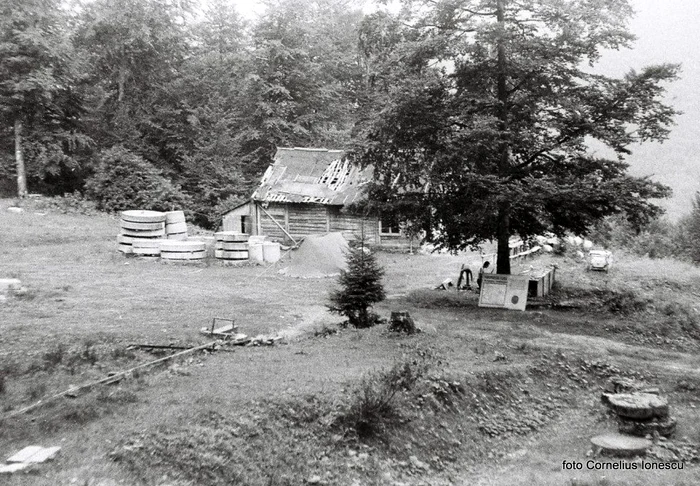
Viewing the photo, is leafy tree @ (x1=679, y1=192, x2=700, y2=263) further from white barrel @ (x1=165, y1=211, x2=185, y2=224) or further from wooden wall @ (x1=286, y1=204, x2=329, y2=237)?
white barrel @ (x1=165, y1=211, x2=185, y2=224)

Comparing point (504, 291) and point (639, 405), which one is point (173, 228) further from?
point (639, 405)

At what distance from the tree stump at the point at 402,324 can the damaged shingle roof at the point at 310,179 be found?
1775 centimetres

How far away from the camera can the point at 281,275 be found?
21.4 meters

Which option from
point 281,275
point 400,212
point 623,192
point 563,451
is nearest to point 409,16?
point 400,212

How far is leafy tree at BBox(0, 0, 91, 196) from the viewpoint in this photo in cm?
3200

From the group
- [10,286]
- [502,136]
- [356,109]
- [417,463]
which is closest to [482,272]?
[502,136]

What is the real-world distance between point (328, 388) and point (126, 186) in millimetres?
29619

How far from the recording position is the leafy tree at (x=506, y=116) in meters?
14.9

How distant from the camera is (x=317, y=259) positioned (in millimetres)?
22062

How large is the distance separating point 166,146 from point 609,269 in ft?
96.4

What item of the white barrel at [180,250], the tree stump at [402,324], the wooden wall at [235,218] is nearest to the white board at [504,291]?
the tree stump at [402,324]

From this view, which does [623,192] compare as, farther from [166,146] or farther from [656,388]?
[166,146]

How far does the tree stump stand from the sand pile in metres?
8.82

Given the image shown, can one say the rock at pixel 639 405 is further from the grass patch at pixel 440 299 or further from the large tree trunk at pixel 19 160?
the large tree trunk at pixel 19 160
